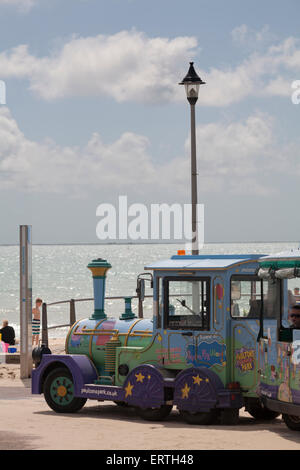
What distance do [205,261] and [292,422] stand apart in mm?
2755

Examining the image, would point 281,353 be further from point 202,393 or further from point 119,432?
point 119,432

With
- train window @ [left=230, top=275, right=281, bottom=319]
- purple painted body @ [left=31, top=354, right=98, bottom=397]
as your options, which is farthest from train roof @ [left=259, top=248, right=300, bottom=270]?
purple painted body @ [left=31, top=354, right=98, bottom=397]

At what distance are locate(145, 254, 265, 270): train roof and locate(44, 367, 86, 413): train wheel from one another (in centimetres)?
252

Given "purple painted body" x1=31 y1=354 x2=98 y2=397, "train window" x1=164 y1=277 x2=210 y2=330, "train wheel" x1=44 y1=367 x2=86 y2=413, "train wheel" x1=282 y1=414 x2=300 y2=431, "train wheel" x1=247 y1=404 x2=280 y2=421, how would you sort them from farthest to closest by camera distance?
"train wheel" x1=44 y1=367 x2=86 y2=413, "purple painted body" x1=31 y1=354 x2=98 y2=397, "train wheel" x1=247 y1=404 x2=280 y2=421, "train window" x1=164 y1=277 x2=210 y2=330, "train wheel" x1=282 y1=414 x2=300 y2=431

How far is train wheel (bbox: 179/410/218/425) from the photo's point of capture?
14.2 m

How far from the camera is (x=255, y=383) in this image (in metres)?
14.1

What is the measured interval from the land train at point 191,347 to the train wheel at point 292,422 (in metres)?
0.72

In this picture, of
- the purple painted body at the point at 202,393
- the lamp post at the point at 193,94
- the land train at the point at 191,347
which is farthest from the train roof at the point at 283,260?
the lamp post at the point at 193,94

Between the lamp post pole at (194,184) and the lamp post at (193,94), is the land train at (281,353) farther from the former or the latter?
the lamp post at (193,94)

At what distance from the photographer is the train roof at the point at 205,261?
564 inches

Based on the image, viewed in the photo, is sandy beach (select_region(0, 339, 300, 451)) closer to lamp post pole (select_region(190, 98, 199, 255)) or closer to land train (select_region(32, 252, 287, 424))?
land train (select_region(32, 252, 287, 424))

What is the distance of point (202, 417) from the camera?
14.2m

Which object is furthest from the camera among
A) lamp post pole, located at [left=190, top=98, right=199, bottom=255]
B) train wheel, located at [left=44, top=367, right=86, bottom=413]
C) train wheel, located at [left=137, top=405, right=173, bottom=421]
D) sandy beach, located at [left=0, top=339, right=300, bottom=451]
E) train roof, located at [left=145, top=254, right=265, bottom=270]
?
lamp post pole, located at [left=190, top=98, right=199, bottom=255]
